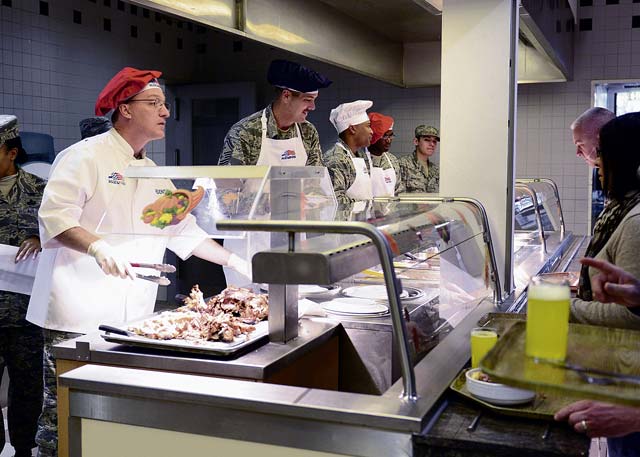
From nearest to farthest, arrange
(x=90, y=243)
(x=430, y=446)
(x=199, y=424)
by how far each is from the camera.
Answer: (x=430, y=446) < (x=199, y=424) < (x=90, y=243)

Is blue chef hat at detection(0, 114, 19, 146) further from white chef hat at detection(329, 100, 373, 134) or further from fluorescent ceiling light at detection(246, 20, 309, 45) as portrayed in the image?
white chef hat at detection(329, 100, 373, 134)

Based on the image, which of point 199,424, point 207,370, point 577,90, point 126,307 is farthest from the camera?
point 577,90

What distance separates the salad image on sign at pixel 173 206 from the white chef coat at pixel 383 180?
12.2ft

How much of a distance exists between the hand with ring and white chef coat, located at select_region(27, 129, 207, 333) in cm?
164

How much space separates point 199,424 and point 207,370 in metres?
0.33

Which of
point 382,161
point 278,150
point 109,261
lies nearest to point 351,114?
point 382,161

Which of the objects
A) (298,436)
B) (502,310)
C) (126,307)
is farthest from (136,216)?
(502,310)

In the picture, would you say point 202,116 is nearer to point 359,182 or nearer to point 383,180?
point 383,180

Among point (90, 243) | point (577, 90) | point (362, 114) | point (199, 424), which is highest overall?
point (577, 90)

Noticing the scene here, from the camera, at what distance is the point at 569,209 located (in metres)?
7.34

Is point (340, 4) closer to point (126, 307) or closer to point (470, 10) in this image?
point (470, 10)

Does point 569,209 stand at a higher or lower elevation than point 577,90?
lower

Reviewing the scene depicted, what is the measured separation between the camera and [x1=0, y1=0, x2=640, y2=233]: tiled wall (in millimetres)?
5406

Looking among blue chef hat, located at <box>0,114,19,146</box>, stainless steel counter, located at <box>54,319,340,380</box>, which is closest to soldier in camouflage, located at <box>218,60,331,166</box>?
blue chef hat, located at <box>0,114,19,146</box>
